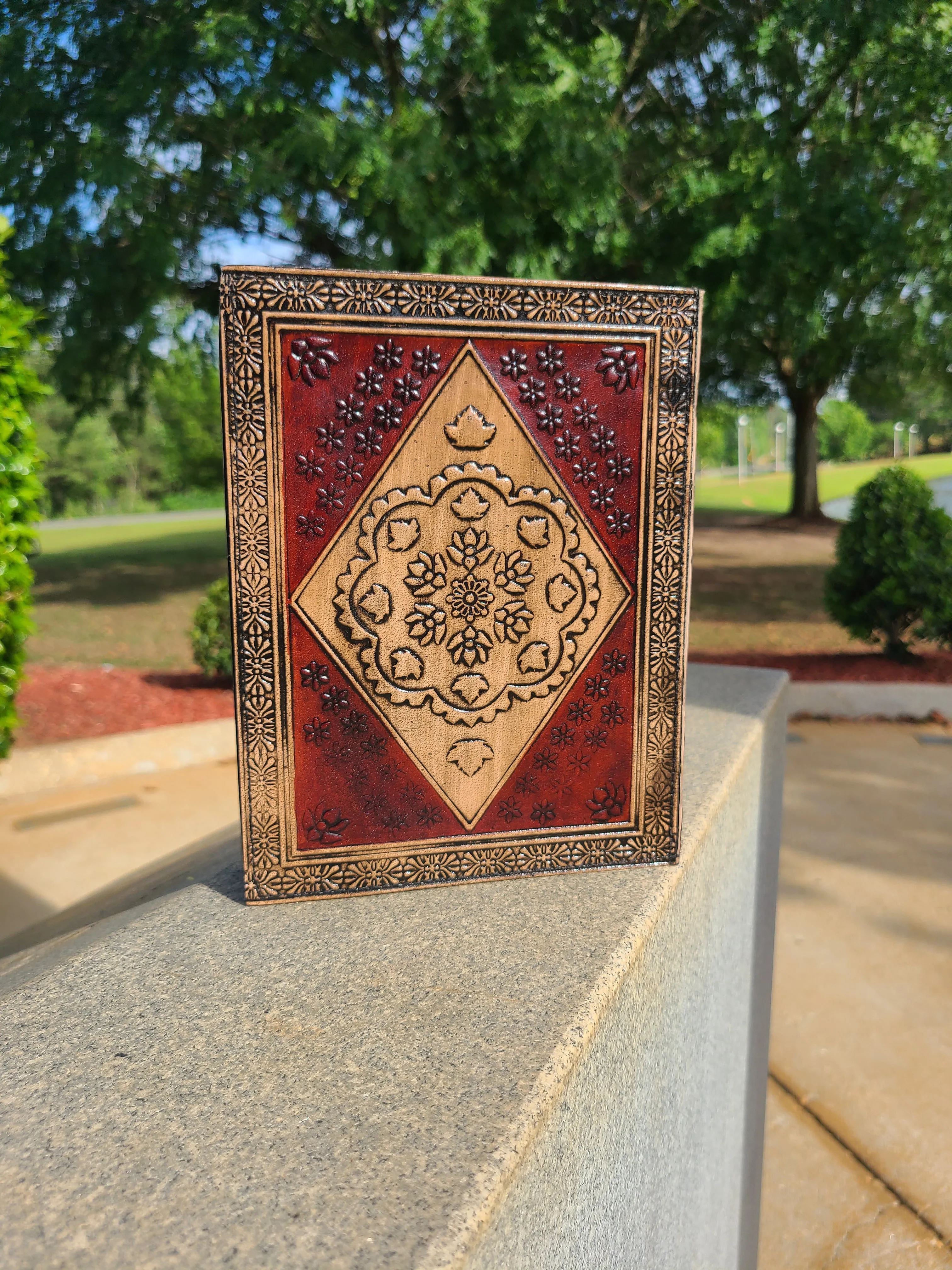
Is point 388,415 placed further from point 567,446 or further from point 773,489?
point 773,489

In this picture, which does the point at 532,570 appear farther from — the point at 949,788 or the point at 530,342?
the point at 949,788

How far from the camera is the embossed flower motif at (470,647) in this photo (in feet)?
3.55

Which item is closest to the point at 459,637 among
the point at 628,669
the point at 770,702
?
the point at 628,669

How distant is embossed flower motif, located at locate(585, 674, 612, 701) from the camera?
3.78 ft

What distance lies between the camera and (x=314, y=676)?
1052 millimetres

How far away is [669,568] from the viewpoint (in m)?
1.14

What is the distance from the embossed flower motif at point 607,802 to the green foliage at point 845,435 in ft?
69.3

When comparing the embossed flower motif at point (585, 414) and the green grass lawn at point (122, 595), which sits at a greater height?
the embossed flower motif at point (585, 414)

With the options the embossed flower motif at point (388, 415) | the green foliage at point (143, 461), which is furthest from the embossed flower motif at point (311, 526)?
the green foliage at point (143, 461)

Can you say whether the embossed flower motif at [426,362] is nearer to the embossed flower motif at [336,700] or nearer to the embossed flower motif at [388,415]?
the embossed flower motif at [388,415]

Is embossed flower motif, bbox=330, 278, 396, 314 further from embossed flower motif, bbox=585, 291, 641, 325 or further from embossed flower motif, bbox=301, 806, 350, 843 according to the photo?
embossed flower motif, bbox=301, 806, 350, 843

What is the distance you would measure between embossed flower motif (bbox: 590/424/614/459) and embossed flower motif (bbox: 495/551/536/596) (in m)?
0.16

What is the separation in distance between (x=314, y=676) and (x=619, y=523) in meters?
0.41

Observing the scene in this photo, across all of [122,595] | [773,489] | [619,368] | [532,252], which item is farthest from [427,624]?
[773,489]
